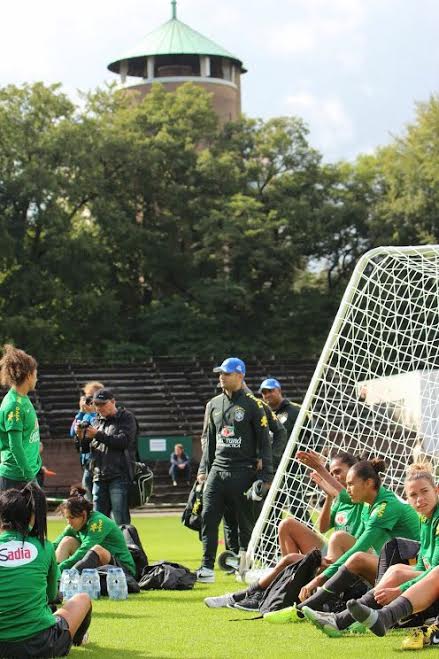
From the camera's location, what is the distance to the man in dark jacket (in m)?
12.7

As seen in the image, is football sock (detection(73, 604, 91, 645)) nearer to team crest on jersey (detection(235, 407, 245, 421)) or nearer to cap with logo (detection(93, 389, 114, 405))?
team crest on jersey (detection(235, 407, 245, 421))

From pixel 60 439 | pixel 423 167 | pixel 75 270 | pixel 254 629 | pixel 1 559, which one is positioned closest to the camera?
pixel 1 559

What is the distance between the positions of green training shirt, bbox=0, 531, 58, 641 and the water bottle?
135 inches

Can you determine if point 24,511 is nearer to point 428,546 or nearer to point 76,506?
point 428,546

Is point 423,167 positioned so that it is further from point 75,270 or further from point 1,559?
point 1,559

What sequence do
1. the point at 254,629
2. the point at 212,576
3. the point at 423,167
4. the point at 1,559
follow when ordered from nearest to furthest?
the point at 1,559 → the point at 254,629 → the point at 212,576 → the point at 423,167

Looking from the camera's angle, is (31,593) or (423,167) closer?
(31,593)

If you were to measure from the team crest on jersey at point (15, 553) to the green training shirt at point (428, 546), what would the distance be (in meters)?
2.30

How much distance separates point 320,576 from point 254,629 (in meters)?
0.58

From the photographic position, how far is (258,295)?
173ft

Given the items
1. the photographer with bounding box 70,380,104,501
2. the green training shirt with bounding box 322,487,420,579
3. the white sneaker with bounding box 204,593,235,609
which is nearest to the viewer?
the green training shirt with bounding box 322,487,420,579

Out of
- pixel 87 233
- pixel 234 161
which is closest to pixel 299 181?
pixel 234 161

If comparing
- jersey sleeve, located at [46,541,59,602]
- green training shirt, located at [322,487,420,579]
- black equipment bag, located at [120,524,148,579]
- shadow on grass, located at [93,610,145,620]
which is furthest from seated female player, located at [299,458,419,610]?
black equipment bag, located at [120,524,148,579]

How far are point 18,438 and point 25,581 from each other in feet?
9.58
